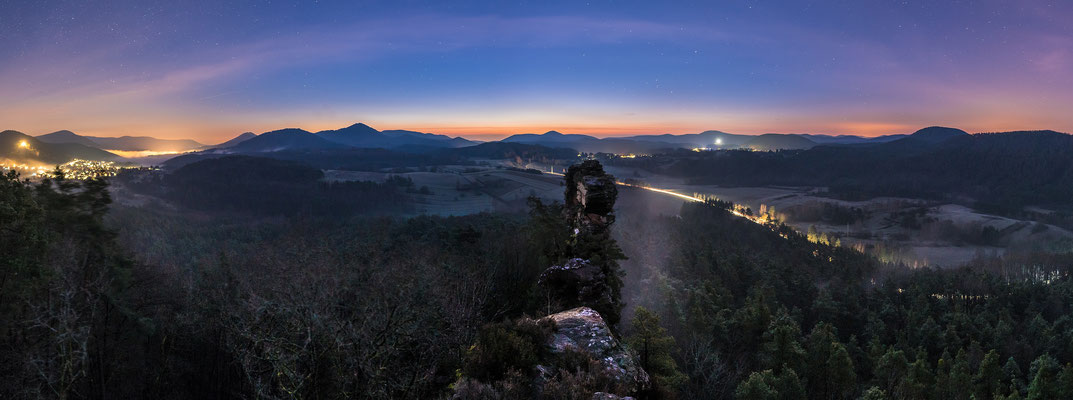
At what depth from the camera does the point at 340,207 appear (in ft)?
627

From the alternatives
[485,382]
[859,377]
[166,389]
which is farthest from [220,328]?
[859,377]

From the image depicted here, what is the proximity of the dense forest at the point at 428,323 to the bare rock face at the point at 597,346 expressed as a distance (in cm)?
63

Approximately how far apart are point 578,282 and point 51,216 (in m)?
33.2

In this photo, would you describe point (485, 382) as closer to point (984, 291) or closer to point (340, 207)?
point (984, 291)

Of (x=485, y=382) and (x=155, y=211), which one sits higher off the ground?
(x=485, y=382)

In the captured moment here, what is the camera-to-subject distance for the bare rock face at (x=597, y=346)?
1233 cm

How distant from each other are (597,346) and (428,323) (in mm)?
13432

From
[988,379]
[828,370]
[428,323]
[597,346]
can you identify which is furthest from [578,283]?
[988,379]

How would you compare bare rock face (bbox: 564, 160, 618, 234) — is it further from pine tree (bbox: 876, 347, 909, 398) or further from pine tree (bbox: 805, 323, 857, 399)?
pine tree (bbox: 876, 347, 909, 398)

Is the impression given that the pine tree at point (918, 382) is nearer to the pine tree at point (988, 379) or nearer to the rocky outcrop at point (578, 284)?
the pine tree at point (988, 379)

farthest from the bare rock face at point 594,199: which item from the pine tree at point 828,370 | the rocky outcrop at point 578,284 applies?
the pine tree at point 828,370

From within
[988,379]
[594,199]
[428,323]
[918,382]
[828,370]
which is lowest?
[988,379]

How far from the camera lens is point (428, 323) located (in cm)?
2409

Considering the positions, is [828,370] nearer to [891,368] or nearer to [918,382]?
[918,382]
